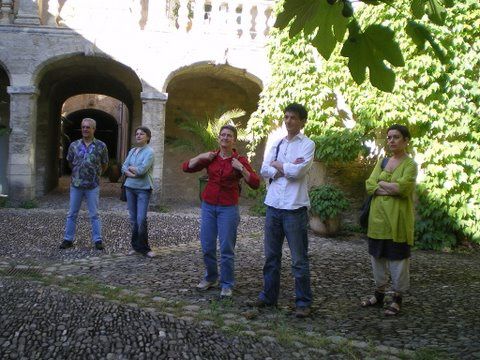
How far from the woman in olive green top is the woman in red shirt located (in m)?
1.02

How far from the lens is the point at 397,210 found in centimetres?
365

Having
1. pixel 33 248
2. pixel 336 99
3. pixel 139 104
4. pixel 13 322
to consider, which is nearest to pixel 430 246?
pixel 336 99

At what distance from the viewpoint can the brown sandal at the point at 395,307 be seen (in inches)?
146

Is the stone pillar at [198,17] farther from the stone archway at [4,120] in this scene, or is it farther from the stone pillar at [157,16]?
the stone archway at [4,120]

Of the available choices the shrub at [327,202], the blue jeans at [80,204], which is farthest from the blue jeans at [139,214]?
the shrub at [327,202]

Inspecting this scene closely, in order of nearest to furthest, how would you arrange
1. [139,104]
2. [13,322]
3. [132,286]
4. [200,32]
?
[13,322] → [132,286] → [200,32] → [139,104]

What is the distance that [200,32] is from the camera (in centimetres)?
944

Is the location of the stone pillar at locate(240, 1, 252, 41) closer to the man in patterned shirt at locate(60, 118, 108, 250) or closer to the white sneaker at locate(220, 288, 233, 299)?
the man in patterned shirt at locate(60, 118, 108, 250)

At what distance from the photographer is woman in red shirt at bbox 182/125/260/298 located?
12.8ft

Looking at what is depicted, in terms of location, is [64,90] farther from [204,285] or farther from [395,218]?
[395,218]

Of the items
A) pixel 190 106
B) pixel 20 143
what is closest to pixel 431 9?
pixel 20 143

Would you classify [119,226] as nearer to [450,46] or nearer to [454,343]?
[454,343]

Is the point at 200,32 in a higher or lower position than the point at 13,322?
higher

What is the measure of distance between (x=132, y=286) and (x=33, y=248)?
210cm
